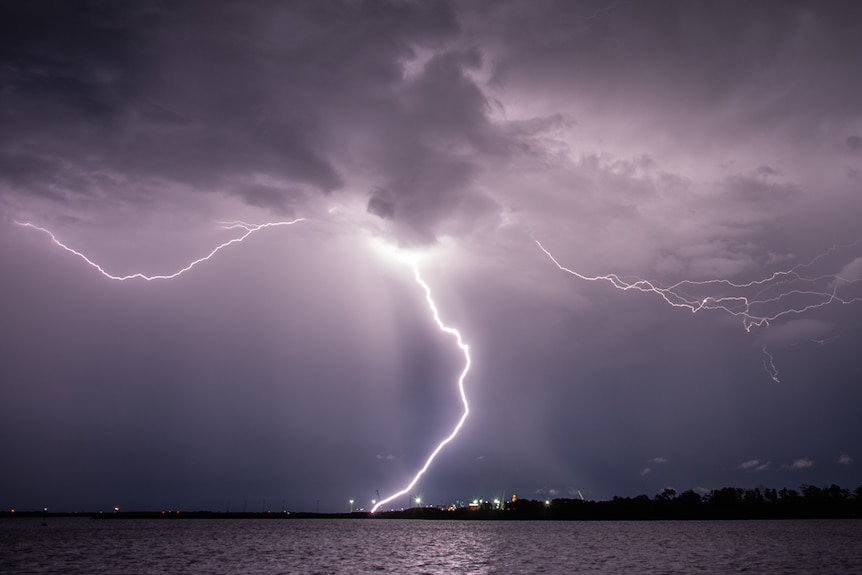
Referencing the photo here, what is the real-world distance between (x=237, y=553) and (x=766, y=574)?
164 ft

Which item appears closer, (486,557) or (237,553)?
(486,557)

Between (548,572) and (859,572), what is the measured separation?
20.4 metres

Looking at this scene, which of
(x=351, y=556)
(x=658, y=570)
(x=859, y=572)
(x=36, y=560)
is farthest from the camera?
(x=351, y=556)

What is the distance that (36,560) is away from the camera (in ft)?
191

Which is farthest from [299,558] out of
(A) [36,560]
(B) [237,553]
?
(A) [36,560]

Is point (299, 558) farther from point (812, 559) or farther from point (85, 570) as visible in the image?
point (812, 559)

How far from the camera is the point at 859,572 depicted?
142 feet

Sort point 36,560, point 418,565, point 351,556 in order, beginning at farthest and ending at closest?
1. point 351,556
2. point 36,560
3. point 418,565

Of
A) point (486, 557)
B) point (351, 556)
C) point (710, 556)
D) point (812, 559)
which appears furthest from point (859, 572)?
point (351, 556)

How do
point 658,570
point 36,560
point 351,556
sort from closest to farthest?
point 658,570 < point 36,560 < point 351,556

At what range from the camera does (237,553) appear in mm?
67938

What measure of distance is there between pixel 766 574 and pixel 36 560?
59954 millimetres

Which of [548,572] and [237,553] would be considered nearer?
[548,572]

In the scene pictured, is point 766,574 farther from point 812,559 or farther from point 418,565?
point 418,565
